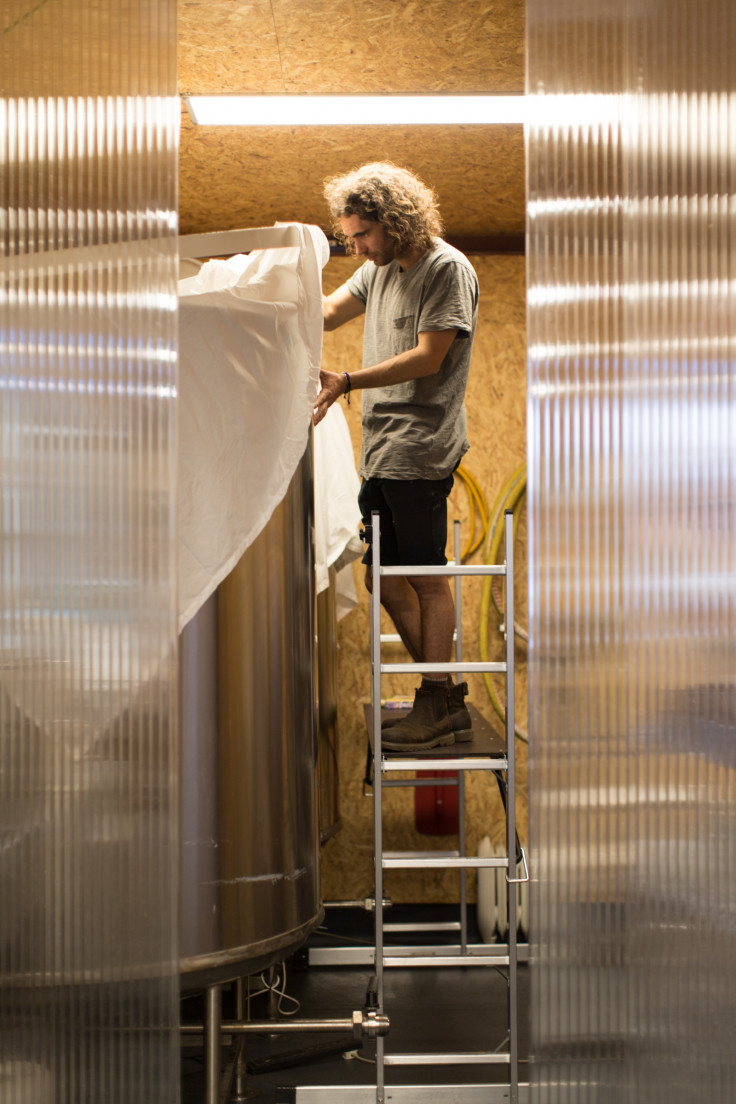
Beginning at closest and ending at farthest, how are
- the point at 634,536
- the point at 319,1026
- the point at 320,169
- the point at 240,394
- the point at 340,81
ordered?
the point at 634,536, the point at 240,394, the point at 319,1026, the point at 340,81, the point at 320,169

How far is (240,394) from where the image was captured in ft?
5.11

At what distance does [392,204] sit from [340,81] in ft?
1.40

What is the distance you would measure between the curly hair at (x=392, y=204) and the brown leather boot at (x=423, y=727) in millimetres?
1071

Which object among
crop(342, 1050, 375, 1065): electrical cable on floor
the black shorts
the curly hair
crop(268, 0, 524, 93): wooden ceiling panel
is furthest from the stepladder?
crop(268, 0, 524, 93): wooden ceiling panel

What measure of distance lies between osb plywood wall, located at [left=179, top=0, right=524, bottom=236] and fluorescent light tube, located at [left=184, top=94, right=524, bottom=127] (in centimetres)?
5

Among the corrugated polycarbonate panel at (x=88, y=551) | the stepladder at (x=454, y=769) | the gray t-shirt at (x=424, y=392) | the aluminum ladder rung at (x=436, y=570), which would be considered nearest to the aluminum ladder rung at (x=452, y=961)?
the stepladder at (x=454, y=769)

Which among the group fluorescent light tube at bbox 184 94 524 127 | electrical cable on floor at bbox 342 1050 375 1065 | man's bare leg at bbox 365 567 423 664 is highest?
fluorescent light tube at bbox 184 94 524 127

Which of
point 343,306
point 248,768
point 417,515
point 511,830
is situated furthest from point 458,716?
point 343,306

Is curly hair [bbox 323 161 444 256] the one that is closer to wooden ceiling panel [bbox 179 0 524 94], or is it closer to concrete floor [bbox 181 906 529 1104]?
wooden ceiling panel [bbox 179 0 524 94]

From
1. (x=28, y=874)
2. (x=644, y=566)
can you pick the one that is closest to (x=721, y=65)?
(x=644, y=566)

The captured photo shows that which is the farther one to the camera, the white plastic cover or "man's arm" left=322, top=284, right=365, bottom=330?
"man's arm" left=322, top=284, right=365, bottom=330

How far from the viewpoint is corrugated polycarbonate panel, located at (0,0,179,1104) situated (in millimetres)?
1356

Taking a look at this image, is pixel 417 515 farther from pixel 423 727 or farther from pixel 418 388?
pixel 423 727

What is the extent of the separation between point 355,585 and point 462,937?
1.24m
